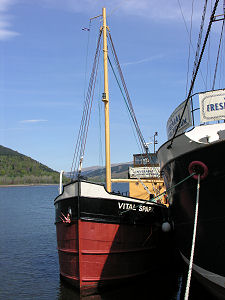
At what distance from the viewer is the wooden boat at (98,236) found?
35.9ft

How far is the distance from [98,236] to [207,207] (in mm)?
3951

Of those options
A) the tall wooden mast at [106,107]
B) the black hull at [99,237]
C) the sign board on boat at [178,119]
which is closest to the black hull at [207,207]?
the sign board on boat at [178,119]

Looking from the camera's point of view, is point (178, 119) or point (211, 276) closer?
point (211, 276)

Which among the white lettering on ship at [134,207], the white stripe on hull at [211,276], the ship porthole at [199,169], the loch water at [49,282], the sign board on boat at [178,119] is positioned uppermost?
the sign board on boat at [178,119]

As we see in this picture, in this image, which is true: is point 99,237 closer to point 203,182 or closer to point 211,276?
point 211,276

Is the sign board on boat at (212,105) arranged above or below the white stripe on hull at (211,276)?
above

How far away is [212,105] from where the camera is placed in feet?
29.1

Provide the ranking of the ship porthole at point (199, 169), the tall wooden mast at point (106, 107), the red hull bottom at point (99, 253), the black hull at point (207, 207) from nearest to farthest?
the black hull at point (207, 207), the ship porthole at point (199, 169), the red hull bottom at point (99, 253), the tall wooden mast at point (106, 107)

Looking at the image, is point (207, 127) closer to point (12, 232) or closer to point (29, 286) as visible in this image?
point (29, 286)

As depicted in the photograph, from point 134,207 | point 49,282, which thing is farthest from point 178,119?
point 49,282

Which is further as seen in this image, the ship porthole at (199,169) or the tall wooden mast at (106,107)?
the tall wooden mast at (106,107)

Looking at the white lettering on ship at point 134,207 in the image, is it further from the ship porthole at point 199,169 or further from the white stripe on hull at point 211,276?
the ship porthole at point 199,169

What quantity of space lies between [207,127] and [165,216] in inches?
233

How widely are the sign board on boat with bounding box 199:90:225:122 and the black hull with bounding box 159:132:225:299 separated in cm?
84
